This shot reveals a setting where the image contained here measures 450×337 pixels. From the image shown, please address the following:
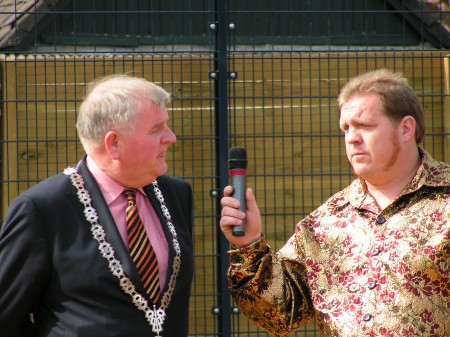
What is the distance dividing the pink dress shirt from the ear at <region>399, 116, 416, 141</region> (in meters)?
0.95

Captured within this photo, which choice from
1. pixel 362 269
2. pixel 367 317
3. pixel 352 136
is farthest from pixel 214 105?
pixel 367 317

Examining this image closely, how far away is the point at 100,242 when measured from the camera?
9.42 ft

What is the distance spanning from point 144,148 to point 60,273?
1.67 feet

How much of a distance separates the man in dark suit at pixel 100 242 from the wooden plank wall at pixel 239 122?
2733 millimetres

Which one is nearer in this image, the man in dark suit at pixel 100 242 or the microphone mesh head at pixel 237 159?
the man in dark suit at pixel 100 242

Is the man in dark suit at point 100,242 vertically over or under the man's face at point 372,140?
under

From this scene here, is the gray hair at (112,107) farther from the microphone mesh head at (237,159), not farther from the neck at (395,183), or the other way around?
the neck at (395,183)

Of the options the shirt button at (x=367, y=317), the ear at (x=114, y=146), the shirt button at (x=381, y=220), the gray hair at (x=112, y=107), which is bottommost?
the shirt button at (x=367, y=317)

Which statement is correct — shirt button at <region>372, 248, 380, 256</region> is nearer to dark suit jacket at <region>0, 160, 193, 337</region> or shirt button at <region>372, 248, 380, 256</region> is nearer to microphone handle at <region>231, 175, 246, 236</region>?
microphone handle at <region>231, 175, 246, 236</region>

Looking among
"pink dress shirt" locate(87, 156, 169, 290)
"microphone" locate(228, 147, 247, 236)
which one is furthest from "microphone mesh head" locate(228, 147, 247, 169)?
"pink dress shirt" locate(87, 156, 169, 290)

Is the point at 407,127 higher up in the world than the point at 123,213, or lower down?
higher up

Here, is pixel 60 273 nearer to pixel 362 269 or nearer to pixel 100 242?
pixel 100 242

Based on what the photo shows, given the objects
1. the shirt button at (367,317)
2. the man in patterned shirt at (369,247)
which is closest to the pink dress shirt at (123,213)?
the man in patterned shirt at (369,247)

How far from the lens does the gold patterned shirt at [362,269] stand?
3002 mm
